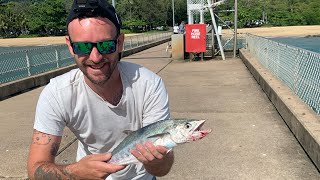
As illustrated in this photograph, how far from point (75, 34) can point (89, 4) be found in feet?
0.57

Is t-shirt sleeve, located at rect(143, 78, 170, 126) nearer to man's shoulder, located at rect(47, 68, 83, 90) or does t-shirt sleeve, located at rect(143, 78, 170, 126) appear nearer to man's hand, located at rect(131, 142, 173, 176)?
man's hand, located at rect(131, 142, 173, 176)

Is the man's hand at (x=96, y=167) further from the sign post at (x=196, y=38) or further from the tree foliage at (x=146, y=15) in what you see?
the tree foliage at (x=146, y=15)

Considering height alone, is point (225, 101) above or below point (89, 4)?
below

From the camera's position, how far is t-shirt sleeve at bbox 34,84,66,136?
210 centimetres

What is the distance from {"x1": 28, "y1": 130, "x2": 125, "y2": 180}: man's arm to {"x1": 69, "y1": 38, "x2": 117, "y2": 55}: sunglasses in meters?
0.51

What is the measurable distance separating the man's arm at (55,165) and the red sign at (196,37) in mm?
17014

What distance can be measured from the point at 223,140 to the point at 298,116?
1178 mm

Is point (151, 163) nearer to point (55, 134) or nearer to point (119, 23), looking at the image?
point (55, 134)

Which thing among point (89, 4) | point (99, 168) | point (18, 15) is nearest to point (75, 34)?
point (89, 4)

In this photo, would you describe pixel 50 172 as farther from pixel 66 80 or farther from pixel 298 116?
pixel 298 116

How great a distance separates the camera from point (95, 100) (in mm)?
2117

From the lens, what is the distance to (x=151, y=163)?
1.93 m

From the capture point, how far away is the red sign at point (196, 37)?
61.6ft

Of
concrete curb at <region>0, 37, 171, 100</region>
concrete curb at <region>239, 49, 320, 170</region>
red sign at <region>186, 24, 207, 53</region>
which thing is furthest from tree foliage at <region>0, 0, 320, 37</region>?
concrete curb at <region>239, 49, 320, 170</region>
